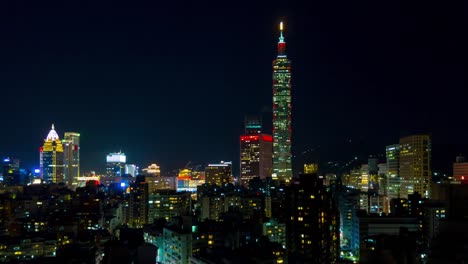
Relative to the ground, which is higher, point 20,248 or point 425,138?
point 425,138

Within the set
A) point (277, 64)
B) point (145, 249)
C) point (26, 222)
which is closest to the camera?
point (145, 249)

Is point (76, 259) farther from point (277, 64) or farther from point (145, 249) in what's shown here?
point (277, 64)

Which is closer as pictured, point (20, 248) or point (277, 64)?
point (20, 248)

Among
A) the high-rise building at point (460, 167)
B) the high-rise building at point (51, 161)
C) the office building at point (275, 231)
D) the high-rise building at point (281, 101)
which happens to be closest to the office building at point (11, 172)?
the high-rise building at point (51, 161)

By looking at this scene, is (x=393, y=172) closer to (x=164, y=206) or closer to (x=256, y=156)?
(x=164, y=206)

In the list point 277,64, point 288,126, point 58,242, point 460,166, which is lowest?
point 58,242

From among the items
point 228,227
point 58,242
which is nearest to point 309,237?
point 228,227
